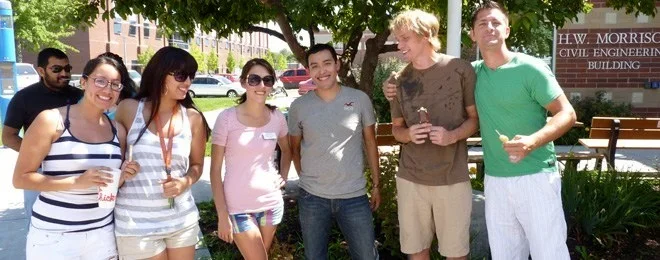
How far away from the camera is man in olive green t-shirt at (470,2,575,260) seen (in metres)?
2.76

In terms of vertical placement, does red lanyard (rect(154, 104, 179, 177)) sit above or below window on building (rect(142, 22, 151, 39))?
below

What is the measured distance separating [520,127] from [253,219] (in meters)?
1.50

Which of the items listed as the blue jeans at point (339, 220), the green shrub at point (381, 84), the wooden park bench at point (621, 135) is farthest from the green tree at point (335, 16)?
the green shrub at point (381, 84)

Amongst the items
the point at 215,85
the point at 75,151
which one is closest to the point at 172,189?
the point at 75,151

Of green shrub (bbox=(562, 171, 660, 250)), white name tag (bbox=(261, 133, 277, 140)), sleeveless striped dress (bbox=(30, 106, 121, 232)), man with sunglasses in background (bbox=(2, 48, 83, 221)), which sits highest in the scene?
man with sunglasses in background (bbox=(2, 48, 83, 221))

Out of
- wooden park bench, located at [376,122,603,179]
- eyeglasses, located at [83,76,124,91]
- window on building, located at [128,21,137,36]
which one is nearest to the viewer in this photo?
eyeglasses, located at [83,76,124,91]

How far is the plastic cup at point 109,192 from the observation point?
8.03 feet

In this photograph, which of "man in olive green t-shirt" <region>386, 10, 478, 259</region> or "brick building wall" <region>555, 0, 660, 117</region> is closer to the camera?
"man in olive green t-shirt" <region>386, 10, 478, 259</region>

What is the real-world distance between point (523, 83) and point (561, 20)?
5.59ft

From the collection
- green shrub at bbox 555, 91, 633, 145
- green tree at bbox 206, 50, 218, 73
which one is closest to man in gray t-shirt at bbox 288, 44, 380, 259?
green shrub at bbox 555, 91, 633, 145

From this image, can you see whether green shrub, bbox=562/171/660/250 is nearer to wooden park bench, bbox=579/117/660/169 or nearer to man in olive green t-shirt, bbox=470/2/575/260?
man in olive green t-shirt, bbox=470/2/575/260

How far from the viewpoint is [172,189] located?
8.83 feet

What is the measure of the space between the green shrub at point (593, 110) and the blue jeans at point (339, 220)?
331 inches

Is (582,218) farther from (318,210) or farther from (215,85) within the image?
(215,85)
